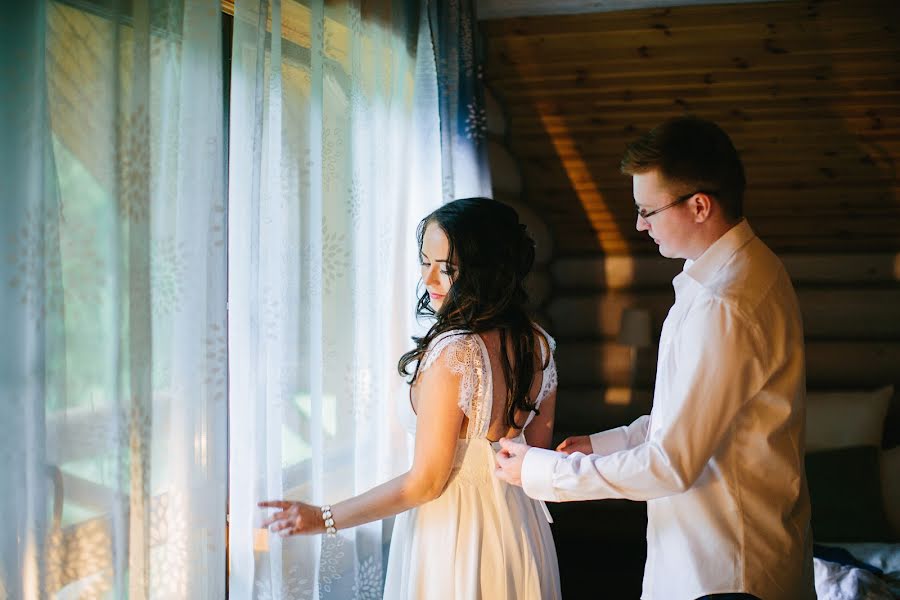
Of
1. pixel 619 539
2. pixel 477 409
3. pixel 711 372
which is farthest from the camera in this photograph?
pixel 619 539

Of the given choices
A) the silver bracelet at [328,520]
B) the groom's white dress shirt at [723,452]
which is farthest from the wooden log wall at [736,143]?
the silver bracelet at [328,520]

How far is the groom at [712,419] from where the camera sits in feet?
4.92

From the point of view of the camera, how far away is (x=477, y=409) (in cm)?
175

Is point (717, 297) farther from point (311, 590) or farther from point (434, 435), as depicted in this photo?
point (311, 590)

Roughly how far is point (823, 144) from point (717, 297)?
260 cm

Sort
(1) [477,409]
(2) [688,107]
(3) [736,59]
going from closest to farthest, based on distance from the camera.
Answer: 1. (1) [477,409]
2. (3) [736,59]
3. (2) [688,107]

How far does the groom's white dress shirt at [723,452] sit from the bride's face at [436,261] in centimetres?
43

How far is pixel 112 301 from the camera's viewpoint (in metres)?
1.46

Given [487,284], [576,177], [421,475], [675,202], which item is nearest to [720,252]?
[675,202]

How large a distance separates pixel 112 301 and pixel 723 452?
116 cm

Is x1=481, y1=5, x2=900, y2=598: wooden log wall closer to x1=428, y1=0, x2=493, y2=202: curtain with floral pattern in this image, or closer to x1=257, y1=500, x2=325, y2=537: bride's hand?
Answer: x1=428, y1=0, x2=493, y2=202: curtain with floral pattern

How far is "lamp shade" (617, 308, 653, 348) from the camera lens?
4285mm

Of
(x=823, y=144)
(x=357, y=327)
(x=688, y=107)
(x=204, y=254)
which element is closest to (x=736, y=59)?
(x=688, y=107)

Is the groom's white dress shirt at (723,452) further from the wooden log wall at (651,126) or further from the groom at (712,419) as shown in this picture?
the wooden log wall at (651,126)
